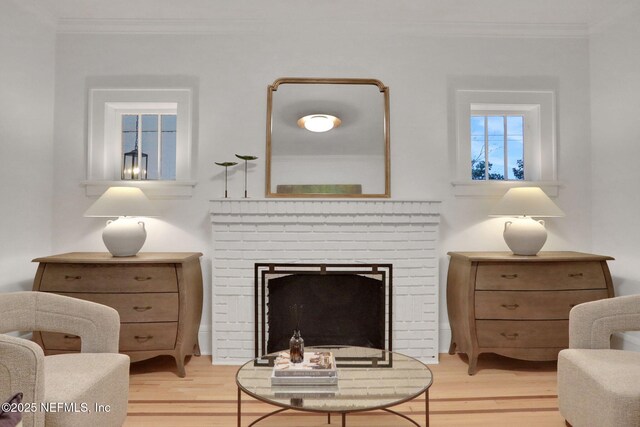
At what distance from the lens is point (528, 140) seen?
3338 mm

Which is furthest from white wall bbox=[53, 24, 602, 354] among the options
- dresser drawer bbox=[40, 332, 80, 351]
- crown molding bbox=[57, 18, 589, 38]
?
dresser drawer bbox=[40, 332, 80, 351]

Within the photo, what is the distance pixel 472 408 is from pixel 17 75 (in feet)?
11.9

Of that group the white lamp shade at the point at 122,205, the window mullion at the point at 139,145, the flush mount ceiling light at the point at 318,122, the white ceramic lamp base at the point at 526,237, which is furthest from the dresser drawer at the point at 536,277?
the window mullion at the point at 139,145

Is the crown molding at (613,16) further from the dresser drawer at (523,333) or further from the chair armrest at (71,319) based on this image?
the chair armrest at (71,319)

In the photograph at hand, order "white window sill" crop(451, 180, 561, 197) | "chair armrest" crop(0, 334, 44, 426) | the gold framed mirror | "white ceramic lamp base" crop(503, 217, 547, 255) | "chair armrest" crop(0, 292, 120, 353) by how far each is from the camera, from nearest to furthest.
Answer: "chair armrest" crop(0, 334, 44, 426) → "chair armrest" crop(0, 292, 120, 353) → "white ceramic lamp base" crop(503, 217, 547, 255) → the gold framed mirror → "white window sill" crop(451, 180, 561, 197)

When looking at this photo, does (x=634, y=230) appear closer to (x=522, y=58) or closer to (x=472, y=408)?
(x=522, y=58)

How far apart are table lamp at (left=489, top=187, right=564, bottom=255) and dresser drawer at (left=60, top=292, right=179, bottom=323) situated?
7.71 ft

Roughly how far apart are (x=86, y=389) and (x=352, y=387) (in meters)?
1.00

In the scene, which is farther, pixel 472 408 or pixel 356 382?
pixel 472 408

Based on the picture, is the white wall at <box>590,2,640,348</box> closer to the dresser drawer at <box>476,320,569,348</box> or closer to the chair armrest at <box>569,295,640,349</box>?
the dresser drawer at <box>476,320,569,348</box>

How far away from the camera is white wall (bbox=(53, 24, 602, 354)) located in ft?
10.3

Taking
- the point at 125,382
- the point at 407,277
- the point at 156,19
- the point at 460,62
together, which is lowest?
the point at 125,382

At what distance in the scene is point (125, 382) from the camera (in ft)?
5.97

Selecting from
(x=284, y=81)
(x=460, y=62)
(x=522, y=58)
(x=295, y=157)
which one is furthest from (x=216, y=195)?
Answer: (x=522, y=58)
